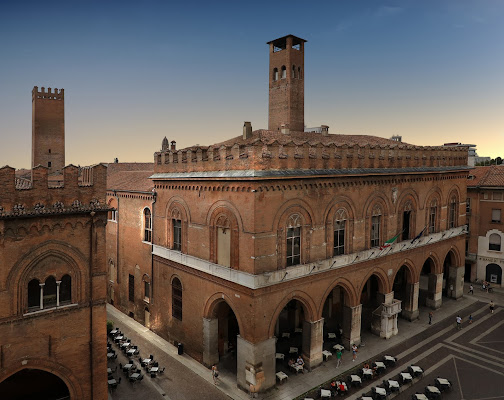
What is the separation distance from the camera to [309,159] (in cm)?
2125

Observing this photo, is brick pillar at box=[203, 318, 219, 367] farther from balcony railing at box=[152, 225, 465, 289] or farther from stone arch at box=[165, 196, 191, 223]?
stone arch at box=[165, 196, 191, 223]

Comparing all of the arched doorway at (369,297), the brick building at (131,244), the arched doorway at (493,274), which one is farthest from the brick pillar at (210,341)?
the arched doorway at (493,274)

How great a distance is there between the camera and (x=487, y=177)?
3938cm

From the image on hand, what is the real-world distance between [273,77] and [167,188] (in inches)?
591

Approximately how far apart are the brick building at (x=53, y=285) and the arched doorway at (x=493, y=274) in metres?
37.9

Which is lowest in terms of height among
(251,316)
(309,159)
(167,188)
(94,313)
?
(251,316)

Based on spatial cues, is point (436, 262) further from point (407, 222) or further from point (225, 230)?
point (225, 230)

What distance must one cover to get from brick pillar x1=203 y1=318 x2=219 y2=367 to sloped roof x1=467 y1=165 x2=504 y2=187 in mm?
31235

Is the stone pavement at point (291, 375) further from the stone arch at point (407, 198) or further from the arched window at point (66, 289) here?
the stone arch at point (407, 198)

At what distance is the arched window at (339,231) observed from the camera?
23406 millimetres

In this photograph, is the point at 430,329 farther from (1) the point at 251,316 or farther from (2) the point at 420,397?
(1) the point at 251,316

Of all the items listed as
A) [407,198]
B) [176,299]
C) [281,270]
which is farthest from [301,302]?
[407,198]

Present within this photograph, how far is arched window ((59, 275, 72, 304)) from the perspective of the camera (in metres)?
15.4

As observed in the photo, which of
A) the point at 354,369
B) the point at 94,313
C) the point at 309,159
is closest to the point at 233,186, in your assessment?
the point at 309,159
